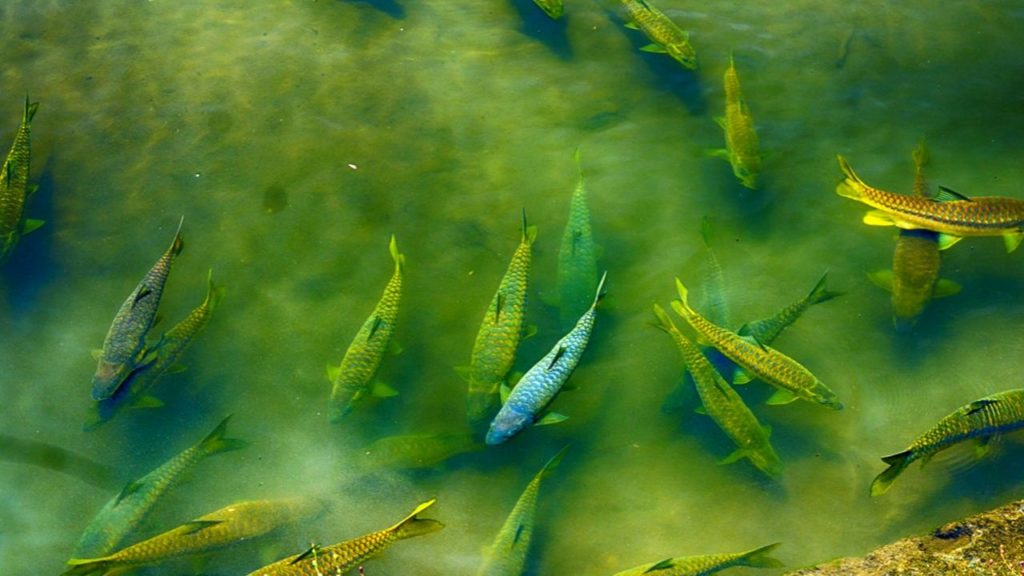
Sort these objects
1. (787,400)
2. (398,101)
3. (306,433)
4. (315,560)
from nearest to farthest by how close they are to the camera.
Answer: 1. (315,560)
2. (787,400)
3. (306,433)
4. (398,101)

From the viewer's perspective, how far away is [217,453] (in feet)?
16.4

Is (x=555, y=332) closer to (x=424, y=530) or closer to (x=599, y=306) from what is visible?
(x=599, y=306)

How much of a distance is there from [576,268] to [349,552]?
7.37ft

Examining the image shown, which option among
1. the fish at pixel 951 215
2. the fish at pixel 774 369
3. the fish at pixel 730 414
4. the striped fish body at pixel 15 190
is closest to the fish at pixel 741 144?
the fish at pixel 951 215

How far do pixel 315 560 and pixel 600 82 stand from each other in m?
4.23

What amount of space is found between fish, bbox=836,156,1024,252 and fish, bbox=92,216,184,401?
15.5 feet

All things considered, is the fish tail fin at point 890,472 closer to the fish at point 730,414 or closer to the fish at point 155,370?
the fish at point 730,414

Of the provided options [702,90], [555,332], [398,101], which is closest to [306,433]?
[555,332]

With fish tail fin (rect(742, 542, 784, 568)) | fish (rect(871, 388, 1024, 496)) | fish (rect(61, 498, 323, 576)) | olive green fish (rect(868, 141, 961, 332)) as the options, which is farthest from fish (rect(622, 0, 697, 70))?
fish (rect(61, 498, 323, 576))

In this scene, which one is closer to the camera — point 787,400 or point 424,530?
point 424,530

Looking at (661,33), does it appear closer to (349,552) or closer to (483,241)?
(483,241)

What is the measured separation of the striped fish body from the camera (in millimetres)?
5344

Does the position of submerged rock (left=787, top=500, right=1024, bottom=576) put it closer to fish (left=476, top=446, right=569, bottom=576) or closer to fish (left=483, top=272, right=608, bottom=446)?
fish (left=476, top=446, right=569, bottom=576)

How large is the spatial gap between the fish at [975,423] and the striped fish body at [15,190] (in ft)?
19.1
